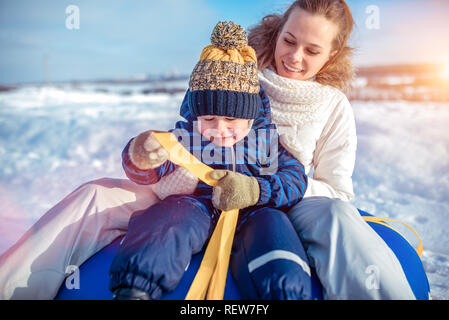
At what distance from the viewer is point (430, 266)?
5.81 feet

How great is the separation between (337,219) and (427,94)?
27.0ft

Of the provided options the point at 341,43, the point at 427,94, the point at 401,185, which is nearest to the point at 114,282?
the point at 341,43

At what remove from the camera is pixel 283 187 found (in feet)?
4.28

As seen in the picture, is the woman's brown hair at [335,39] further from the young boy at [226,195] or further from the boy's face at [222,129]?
the boy's face at [222,129]

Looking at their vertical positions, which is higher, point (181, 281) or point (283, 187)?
point (283, 187)

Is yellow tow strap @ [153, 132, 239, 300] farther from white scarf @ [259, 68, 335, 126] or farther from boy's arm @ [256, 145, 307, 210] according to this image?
white scarf @ [259, 68, 335, 126]

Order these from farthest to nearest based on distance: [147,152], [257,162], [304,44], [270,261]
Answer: [304,44]
[257,162]
[147,152]
[270,261]

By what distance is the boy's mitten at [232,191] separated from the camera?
3.78 feet

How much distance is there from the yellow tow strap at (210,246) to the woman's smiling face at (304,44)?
0.80 m

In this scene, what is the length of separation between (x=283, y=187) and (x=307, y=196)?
21 cm

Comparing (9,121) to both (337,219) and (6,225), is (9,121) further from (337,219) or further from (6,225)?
(337,219)

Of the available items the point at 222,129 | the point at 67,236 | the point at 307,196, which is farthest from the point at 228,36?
the point at 67,236

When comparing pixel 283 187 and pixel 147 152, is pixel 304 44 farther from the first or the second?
pixel 147 152
